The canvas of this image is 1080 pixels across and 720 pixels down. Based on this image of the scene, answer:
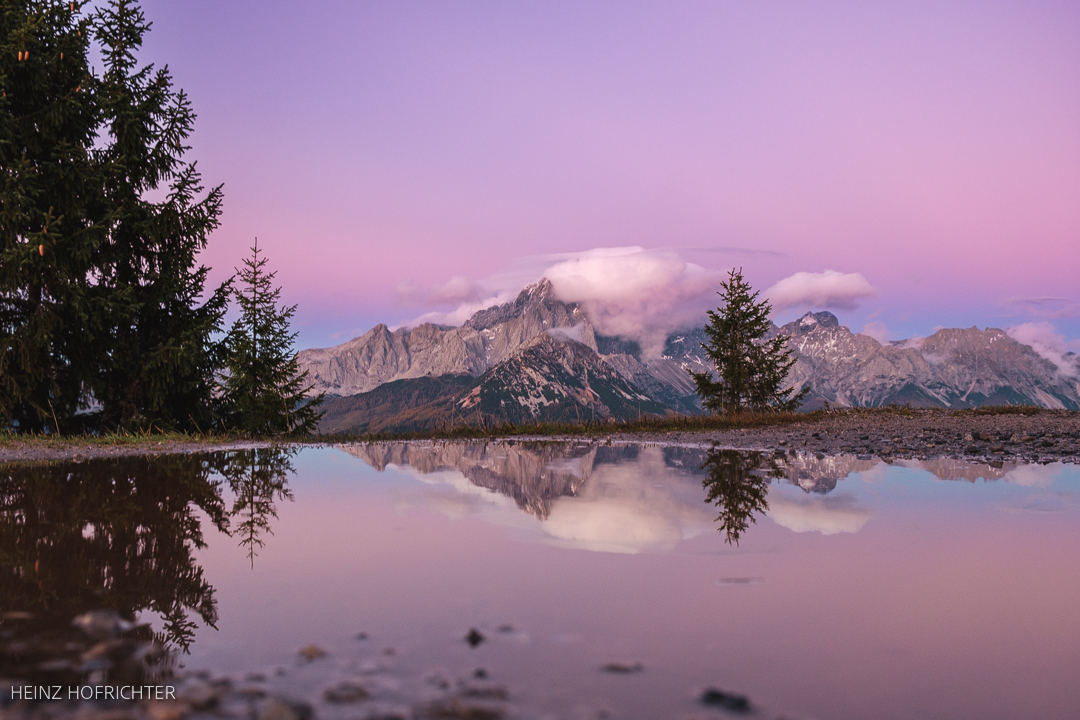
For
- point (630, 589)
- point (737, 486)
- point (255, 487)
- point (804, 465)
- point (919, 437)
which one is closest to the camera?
point (630, 589)

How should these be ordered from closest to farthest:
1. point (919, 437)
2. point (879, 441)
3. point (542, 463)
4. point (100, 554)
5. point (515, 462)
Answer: point (100, 554), point (542, 463), point (515, 462), point (879, 441), point (919, 437)

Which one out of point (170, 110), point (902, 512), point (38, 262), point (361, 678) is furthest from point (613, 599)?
point (170, 110)

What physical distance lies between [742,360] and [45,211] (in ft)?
122

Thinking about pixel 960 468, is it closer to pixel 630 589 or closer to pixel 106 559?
pixel 630 589

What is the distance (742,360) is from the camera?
42250 millimetres

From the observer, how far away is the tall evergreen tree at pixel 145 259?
21.8 meters

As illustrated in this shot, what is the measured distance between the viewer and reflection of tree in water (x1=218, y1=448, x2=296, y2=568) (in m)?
6.31

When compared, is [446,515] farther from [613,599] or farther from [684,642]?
[684,642]

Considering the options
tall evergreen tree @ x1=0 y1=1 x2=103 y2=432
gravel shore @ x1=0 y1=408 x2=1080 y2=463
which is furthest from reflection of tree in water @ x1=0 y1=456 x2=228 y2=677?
tall evergreen tree @ x1=0 y1=1 x2=103 y2=432

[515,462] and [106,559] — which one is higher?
[106,559]

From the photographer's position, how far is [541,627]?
11.6 ft

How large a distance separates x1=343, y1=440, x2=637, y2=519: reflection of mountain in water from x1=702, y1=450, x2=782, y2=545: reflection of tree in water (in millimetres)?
1985

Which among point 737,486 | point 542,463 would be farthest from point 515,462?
point 737,486

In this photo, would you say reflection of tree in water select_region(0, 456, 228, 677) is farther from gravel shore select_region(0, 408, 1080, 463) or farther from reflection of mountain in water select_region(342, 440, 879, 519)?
gravel shore select_region(0, 408, 1080, 463)
